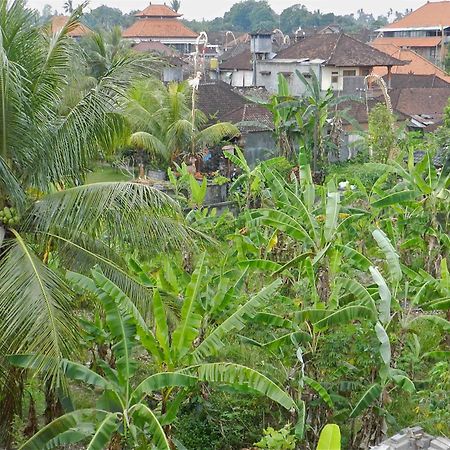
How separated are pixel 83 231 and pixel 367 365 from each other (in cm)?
310

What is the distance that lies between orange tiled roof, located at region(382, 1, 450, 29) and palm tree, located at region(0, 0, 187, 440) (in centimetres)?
5410

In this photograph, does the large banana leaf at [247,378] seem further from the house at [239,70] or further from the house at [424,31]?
the house at [424,31]

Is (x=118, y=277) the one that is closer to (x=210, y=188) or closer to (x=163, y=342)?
(x=163, y=342)

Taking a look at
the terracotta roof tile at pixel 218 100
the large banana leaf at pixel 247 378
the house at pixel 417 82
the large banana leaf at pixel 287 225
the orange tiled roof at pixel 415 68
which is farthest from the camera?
the orange tiled roof at pixel 415 68

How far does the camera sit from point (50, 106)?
7.33m

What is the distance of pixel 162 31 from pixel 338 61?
33.8m

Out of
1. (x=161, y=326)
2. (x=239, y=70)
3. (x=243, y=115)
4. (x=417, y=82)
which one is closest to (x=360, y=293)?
(x=161, y=326)

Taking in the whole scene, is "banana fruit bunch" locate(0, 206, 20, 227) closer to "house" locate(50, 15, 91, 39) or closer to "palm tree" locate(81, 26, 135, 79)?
"house" locate(50, 15, 91, 39)

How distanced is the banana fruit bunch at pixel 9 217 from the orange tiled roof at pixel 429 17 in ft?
181

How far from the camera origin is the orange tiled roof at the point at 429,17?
5769 centimetres

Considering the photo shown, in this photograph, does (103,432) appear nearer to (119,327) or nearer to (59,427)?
(59,427)

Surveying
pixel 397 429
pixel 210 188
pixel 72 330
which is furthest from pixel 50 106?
pixel 210 188

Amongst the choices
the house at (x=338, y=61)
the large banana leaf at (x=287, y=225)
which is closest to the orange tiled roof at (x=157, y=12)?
the house at (x=338, y=61)

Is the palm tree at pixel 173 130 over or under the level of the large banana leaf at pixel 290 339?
over
